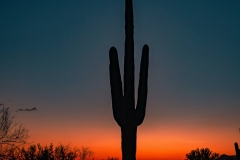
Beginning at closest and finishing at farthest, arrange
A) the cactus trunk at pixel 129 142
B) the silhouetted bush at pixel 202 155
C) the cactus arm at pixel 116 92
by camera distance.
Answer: the cactus trunk at pixel 129 142
the cactus arm at pixel 116 92
the silhouetted bush at pixel 202 155

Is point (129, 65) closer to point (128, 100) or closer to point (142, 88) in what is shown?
point (142, 88)

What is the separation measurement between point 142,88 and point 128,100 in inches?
30.3

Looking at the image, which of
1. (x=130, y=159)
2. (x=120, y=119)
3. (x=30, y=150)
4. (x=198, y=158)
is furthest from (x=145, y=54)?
(x=30, y=150)

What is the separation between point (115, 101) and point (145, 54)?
2.11 metres

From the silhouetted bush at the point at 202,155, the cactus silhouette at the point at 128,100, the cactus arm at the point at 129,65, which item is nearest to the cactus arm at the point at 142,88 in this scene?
the cactus silhouette at the point at 128,100

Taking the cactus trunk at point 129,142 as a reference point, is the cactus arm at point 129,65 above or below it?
above

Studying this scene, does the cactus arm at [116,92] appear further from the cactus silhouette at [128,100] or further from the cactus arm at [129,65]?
the cactus arm at [129,65]

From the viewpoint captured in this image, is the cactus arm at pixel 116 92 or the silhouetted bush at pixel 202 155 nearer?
the cactus arm at pixel 116 92

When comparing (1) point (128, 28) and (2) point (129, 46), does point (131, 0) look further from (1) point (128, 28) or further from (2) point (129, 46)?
(2) point (129, 46)

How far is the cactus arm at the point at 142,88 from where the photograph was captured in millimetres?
9625

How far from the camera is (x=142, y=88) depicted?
10039 millimetres

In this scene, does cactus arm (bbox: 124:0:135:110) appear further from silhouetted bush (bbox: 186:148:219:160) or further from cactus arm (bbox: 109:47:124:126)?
silhouetted bush (bbox: 186:148:219:160)

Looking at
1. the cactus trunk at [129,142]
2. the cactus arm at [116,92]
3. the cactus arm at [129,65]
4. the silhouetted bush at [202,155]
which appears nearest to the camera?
the cactus trunk at [129,142]

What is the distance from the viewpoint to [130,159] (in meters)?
9.10
